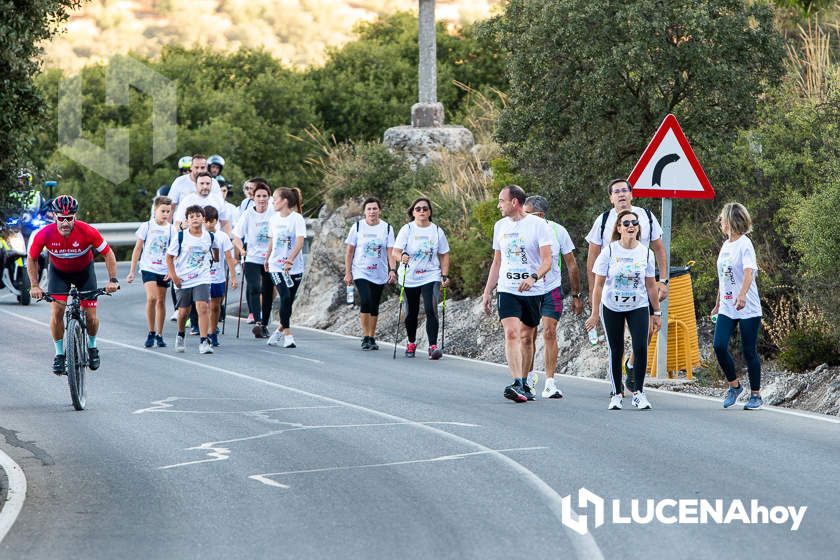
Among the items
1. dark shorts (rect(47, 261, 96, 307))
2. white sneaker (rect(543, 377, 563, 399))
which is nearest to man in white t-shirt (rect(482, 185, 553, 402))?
white sneaker (rect(543, 377, 563, 399))

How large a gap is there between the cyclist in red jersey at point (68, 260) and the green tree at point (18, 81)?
2870 millimetres

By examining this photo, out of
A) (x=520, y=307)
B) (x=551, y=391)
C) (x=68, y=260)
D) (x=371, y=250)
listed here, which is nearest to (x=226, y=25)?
(x=371, y=250)

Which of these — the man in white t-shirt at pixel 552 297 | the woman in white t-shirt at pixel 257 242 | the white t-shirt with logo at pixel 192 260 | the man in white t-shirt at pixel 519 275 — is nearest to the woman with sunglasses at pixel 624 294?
the man in white t-shirt at pixel 519 275

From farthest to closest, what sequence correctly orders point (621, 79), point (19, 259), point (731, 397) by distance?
point (19, 259), point (621, 79), point (731, 397)

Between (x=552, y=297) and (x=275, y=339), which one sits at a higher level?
(x=552, y=297)

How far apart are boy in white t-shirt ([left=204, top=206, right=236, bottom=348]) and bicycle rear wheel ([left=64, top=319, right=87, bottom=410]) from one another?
17.6ft

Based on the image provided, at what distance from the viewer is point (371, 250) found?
62.2 ft

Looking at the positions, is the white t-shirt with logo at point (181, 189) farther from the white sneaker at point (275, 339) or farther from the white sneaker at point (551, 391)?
the white sneaker at point (551, 391)

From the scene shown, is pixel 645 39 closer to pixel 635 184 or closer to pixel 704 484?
pixel 635 184

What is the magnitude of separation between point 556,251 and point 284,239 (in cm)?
642

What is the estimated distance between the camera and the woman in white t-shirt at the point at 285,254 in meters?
19.1

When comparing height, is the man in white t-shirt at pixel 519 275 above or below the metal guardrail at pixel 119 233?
below

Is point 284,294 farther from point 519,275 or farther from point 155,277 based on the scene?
point 519,275

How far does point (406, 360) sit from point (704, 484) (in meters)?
8.71
